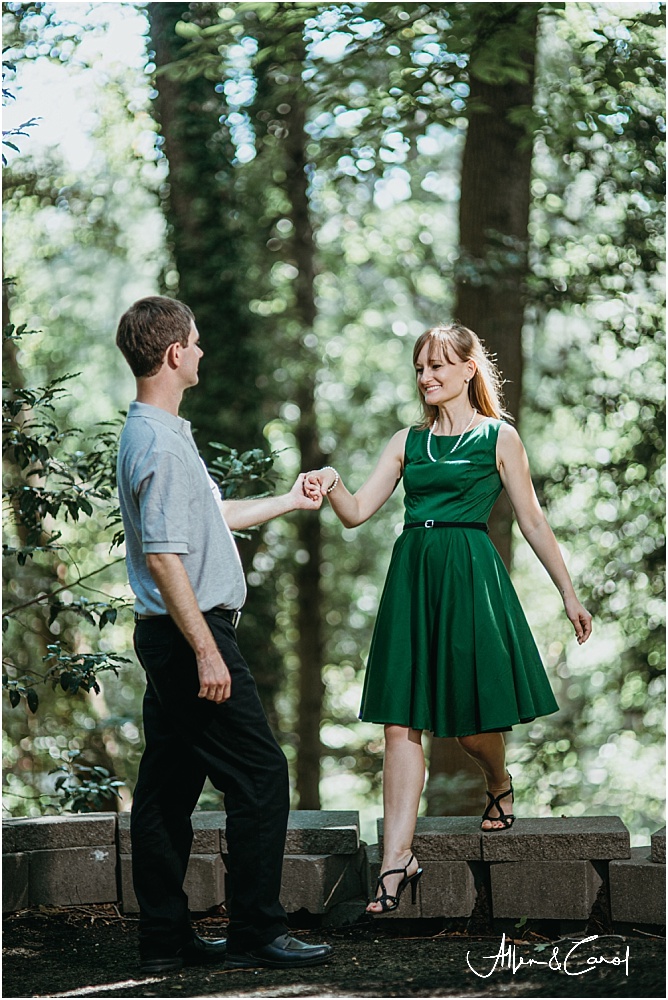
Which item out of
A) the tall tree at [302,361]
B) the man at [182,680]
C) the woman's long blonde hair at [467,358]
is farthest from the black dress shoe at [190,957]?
the tall tree at [302,361]

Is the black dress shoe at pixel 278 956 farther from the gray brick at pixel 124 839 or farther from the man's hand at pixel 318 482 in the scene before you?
the man's hand at pixel 318 482

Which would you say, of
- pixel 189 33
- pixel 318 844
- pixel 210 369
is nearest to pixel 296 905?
pixel 318 844

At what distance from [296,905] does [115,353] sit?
38.5ft

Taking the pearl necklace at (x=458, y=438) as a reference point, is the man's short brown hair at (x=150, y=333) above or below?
above

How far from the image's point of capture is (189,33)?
6914 millimetres

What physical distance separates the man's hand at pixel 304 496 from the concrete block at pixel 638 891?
169 cm

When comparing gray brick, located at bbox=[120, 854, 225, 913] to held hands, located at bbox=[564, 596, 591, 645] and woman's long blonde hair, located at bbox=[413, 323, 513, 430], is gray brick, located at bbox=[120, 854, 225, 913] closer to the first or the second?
held hands, located at bbox=[564, 596, 591, 645]

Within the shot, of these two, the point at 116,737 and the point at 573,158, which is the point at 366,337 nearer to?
the point at 573,158

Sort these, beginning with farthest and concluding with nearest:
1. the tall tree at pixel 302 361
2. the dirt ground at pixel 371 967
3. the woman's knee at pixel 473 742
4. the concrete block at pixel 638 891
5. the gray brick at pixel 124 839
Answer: the tall tree at pixel 302 361
the gray brick at pixel 124 839
the woman's knee at pixel 473 742
the concrete block at pixel 638 891
the dirt ground at pixel 371 967

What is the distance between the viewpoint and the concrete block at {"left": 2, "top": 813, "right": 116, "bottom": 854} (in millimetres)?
4379

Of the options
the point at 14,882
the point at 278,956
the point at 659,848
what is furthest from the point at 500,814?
the point at 14,882

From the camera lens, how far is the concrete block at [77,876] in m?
4.37

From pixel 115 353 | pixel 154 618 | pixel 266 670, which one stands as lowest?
pixel 266 670

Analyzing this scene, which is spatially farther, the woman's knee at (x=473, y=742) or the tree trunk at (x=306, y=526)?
the tree trunk at (x=306, y=526)
